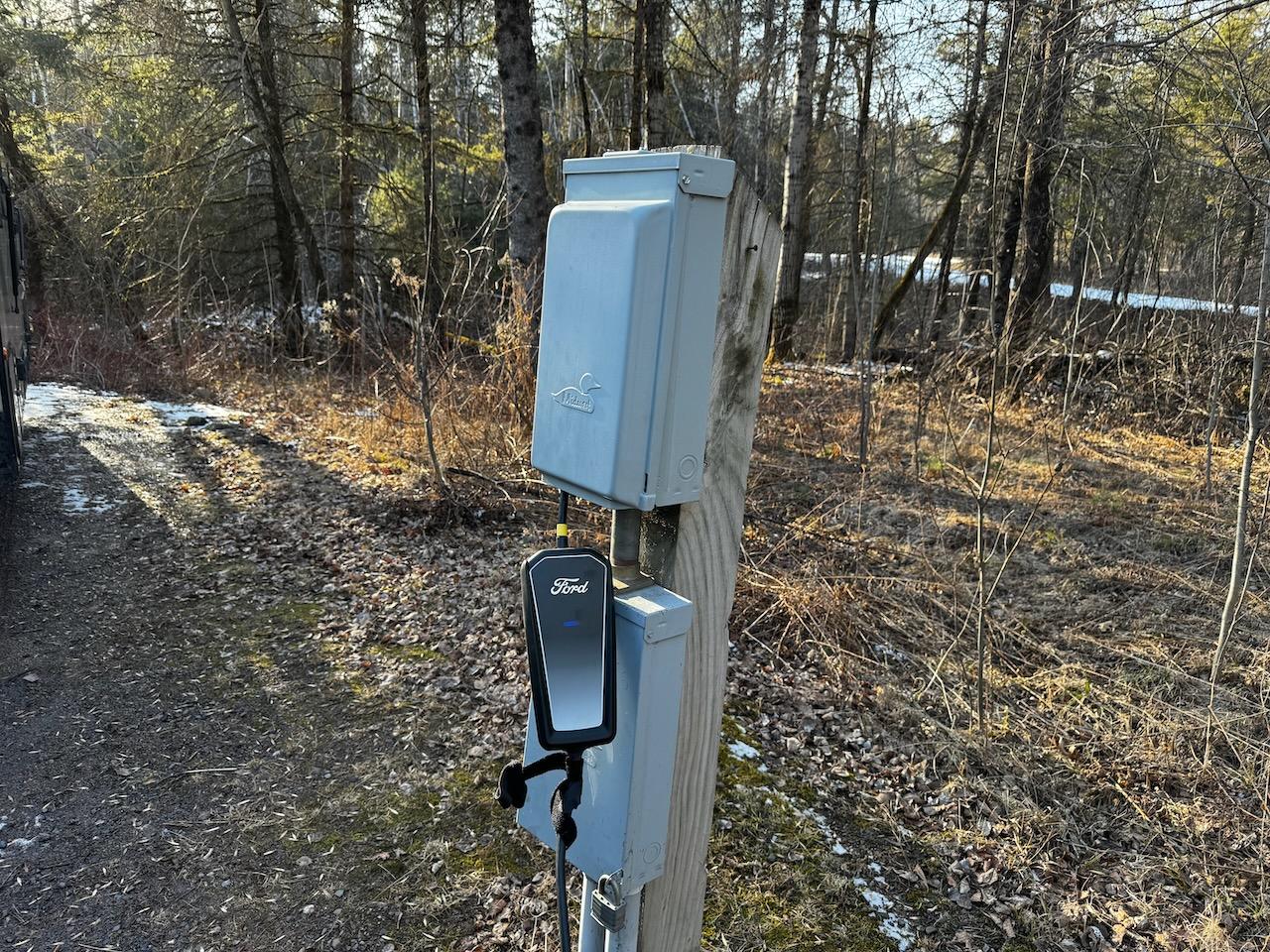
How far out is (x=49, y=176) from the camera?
12.9 meters

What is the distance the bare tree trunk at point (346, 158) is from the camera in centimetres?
1083

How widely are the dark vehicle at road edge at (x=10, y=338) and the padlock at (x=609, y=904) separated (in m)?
4.38

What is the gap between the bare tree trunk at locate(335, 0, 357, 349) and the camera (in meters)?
10.8

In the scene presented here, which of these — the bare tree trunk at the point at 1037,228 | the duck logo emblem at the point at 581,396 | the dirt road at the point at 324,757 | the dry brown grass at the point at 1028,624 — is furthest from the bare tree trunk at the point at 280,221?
the duck logo emblem at the point at 581,396

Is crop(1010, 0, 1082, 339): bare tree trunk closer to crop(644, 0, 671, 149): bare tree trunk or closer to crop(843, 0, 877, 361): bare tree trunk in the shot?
crop(843, 0, 877, 361): bare tree trunk

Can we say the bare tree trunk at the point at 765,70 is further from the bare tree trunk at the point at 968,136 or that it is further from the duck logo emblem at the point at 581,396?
the duck logo emblem at the point at 581,396

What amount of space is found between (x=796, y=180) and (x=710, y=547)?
9.19m

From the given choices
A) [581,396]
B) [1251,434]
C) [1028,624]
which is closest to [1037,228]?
[1028,624]

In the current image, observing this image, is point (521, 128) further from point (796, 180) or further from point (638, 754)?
point (638, 754)

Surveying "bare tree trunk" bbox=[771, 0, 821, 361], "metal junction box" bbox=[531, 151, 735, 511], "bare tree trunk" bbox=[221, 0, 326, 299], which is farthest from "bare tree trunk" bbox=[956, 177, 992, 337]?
"bare tree trunk" bbox=[221, 0, 326, 299]

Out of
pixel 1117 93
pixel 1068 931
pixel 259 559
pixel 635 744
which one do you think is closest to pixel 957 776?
pixel 1068 931

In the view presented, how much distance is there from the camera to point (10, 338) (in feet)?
15.0

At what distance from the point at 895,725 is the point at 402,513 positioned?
315 centimetres

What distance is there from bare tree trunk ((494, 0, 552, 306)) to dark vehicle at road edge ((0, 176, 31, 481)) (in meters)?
3.21
